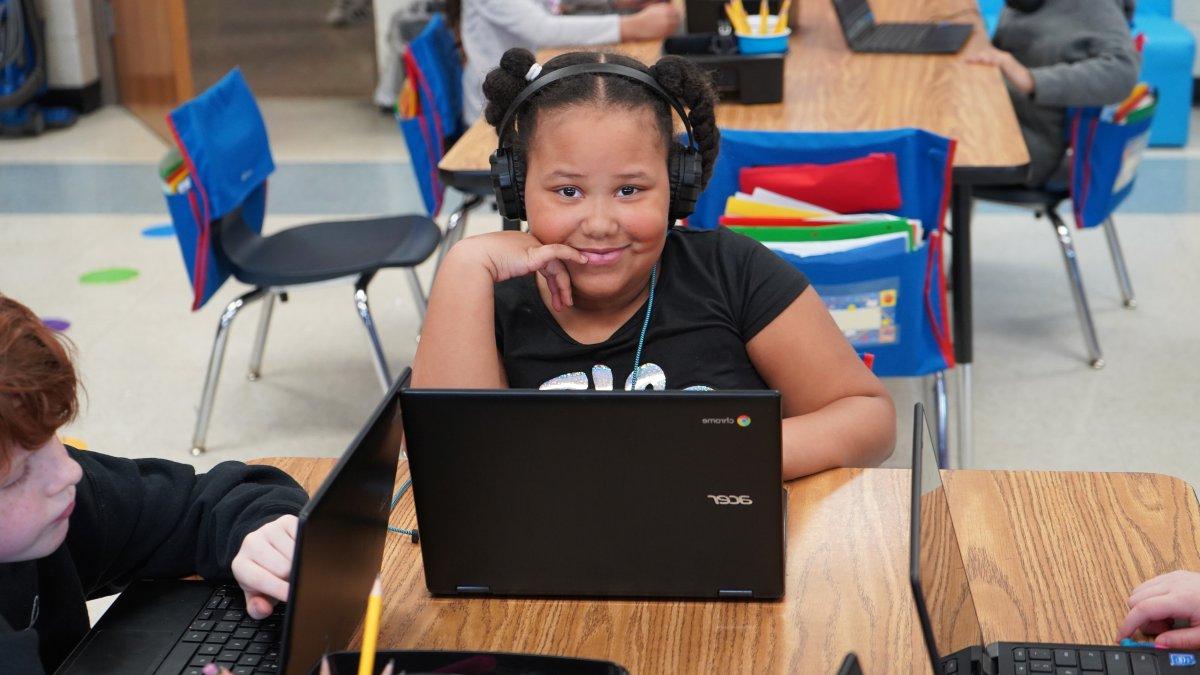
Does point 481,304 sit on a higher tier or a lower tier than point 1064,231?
higher

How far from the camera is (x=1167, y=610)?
1.12m

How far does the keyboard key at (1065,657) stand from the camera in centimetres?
110

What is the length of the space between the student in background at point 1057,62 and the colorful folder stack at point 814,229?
1078 millimetres

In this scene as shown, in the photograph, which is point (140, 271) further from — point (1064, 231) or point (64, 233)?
point (1064, 231)

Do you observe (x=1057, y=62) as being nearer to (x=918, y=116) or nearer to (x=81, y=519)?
(x=918, y=116)

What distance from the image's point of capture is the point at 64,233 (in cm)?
446

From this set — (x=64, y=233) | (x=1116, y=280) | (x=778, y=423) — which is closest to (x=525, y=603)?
(x=778, y=423)

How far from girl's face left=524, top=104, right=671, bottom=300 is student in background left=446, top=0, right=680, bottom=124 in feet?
6.24

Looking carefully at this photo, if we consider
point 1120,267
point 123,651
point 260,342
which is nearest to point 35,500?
point 123,651

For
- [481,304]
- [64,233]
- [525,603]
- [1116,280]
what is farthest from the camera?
[64,233]

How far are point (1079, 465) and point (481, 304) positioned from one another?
177cm

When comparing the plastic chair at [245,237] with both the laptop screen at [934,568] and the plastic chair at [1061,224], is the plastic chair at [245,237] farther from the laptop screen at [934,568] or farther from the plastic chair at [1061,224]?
the laptop screen at [934,568]

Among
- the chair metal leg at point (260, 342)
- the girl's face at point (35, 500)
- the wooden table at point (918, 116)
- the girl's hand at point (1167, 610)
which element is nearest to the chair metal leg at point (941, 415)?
the wooden table at point (918, 116)

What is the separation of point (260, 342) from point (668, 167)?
203cm
